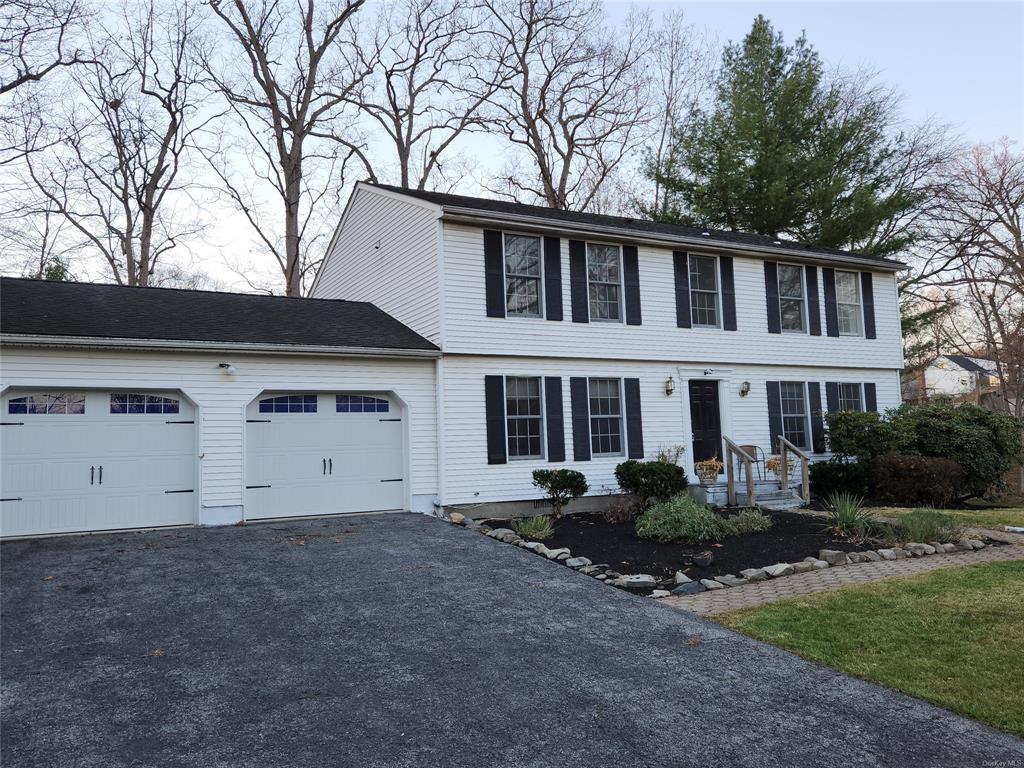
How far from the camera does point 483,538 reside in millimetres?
9930

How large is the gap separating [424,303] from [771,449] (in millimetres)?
7978

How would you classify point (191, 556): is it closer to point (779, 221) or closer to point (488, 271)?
point (488, 271)

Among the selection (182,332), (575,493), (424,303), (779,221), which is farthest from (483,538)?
(779,221)

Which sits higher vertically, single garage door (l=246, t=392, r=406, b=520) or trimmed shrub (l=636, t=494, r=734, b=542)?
single garage door (l=246, t=392, r=406, b=520)

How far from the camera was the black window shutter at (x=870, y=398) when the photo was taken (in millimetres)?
16297

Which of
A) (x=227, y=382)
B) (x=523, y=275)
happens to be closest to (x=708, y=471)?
(x=523, y=275)

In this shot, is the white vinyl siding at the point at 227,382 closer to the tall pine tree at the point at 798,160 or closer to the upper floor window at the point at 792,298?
the upper floor window at the point at 792,298

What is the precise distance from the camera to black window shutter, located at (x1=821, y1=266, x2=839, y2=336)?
16.0 metres

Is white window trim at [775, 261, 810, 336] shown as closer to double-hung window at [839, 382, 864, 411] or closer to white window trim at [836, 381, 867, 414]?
white window trim at [836, 381, 867, 414]

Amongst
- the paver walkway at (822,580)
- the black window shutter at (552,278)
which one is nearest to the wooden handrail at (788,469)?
the paver walkway at (822,580)

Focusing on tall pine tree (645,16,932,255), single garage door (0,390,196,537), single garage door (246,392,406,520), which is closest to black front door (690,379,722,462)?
single garage door (246,392,406,520)

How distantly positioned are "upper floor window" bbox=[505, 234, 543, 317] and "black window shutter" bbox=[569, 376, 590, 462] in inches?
60.4

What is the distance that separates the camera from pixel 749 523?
33.3 ft

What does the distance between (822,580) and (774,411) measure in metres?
8.00
